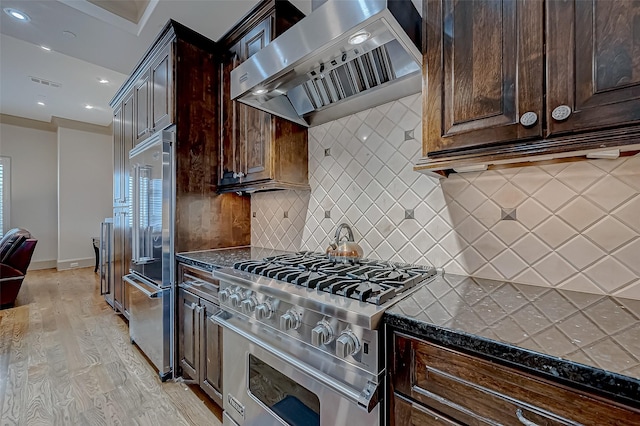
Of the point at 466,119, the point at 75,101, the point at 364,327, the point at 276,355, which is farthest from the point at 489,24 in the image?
the point at 75,101

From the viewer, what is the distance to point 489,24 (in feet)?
3.08

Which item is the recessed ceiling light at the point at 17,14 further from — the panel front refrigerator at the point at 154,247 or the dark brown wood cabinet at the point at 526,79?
the dark brown wood cabinet at the point at 526,79

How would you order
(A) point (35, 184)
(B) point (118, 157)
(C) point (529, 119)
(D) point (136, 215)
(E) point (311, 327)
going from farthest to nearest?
1. (A) point (35, 184)
2. (B) point (118, 157)
3. (D) point (136, 215)
4. (E) point (311, 327)
5. (C) point (529, 119)

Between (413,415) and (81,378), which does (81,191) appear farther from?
(413,415)

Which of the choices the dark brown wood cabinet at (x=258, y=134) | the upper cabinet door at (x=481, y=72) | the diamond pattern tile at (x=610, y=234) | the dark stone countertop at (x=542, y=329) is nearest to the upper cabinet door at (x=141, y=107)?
the dark brown wood cabinet at (x=258, y=134)

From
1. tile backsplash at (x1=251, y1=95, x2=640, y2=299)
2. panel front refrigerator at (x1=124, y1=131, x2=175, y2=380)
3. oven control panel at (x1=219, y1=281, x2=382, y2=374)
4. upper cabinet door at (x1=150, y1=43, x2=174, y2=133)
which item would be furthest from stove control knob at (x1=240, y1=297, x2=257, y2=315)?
upper cabinet door at (x1=150, y1=43, x2=174, y2=133)

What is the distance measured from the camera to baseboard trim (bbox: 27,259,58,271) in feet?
18.8

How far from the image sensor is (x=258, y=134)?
1908 mm

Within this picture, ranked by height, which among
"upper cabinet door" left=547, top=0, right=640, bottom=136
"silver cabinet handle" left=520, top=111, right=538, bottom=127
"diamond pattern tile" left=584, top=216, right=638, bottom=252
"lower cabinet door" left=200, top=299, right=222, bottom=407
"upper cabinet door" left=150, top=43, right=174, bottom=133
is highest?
"upper cabinet door" left=150, top=43, right=174, bottom=133

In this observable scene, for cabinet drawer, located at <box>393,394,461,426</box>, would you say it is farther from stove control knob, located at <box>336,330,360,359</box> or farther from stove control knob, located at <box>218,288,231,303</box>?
stove control knob, located at <box>218,288,231,303</box>

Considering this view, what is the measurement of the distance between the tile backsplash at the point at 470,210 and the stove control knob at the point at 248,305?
2.45ft

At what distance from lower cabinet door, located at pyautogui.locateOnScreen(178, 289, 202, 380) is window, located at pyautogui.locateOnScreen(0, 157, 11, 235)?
20.2ft

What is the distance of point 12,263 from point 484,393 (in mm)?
5278

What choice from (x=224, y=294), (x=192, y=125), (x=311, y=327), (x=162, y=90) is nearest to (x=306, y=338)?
(x=311, y=327)
